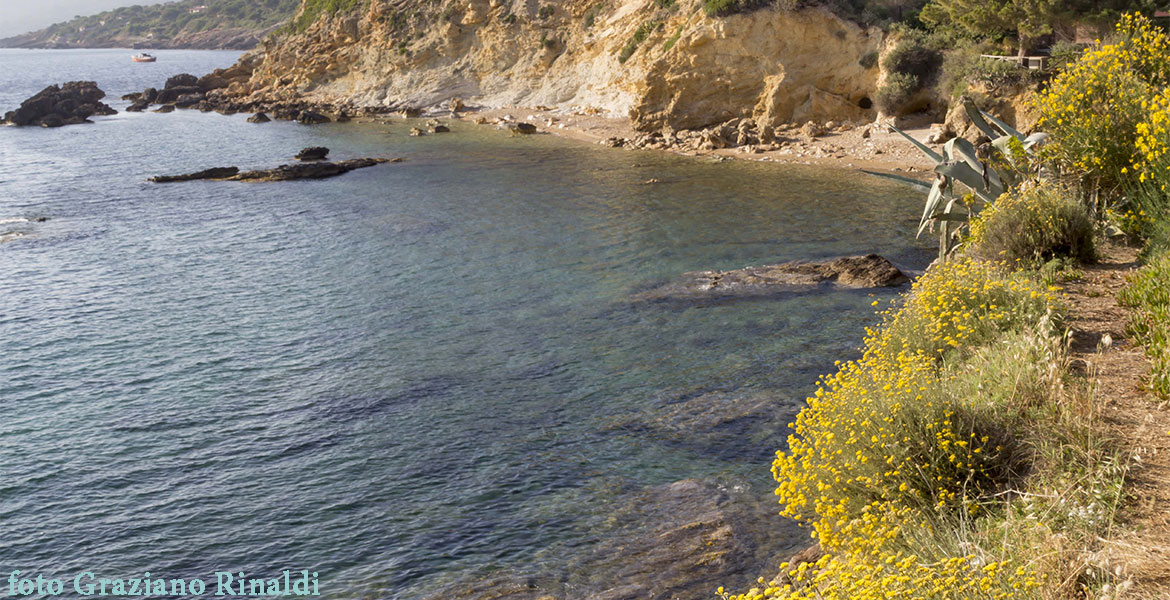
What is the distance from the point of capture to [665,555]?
399 inches

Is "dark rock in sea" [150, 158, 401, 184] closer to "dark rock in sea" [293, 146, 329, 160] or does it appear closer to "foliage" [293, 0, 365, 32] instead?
"dark rock in sea" [293, 146, 329, 160]

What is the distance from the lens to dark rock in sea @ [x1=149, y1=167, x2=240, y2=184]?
139ft

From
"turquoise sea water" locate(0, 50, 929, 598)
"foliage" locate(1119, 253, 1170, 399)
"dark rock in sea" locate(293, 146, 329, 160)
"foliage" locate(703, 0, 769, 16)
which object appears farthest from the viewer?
"dark rock in sea" locate(293, 146, 329, 160)

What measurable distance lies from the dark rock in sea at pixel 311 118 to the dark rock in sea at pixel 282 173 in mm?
19367

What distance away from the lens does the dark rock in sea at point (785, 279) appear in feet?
65.9

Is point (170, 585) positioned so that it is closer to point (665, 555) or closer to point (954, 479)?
point (665, 555)

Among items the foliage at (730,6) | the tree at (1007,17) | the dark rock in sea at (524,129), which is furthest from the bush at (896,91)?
the dark rock in sea at (524,129)

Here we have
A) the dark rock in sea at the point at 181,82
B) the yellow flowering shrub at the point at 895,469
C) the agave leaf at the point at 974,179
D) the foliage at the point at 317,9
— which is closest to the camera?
the yellow flowering shrub at the point at 895,469

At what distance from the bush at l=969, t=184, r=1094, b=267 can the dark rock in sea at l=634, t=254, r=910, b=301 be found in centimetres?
657

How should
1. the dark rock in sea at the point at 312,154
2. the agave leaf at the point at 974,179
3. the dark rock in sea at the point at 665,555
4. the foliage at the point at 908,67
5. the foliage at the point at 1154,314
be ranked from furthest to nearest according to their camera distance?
the dark rock in sea at the point at 312,154
the foliage at the point at 908,67
the agave leaf at the point at 974,179
the dark rock in sea at the point at 665,555
the foliage at the point at 1154,314

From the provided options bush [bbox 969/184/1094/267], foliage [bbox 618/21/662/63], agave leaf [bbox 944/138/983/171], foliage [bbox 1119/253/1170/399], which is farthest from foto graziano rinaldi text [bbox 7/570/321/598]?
foliage [bbox 618/21/662/63]

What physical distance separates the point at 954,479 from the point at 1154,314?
3.23m

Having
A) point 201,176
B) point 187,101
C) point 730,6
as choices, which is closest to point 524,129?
point 730,6

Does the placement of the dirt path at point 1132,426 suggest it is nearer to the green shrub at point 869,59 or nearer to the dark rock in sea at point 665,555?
the dark rock in sea at point 665,555
